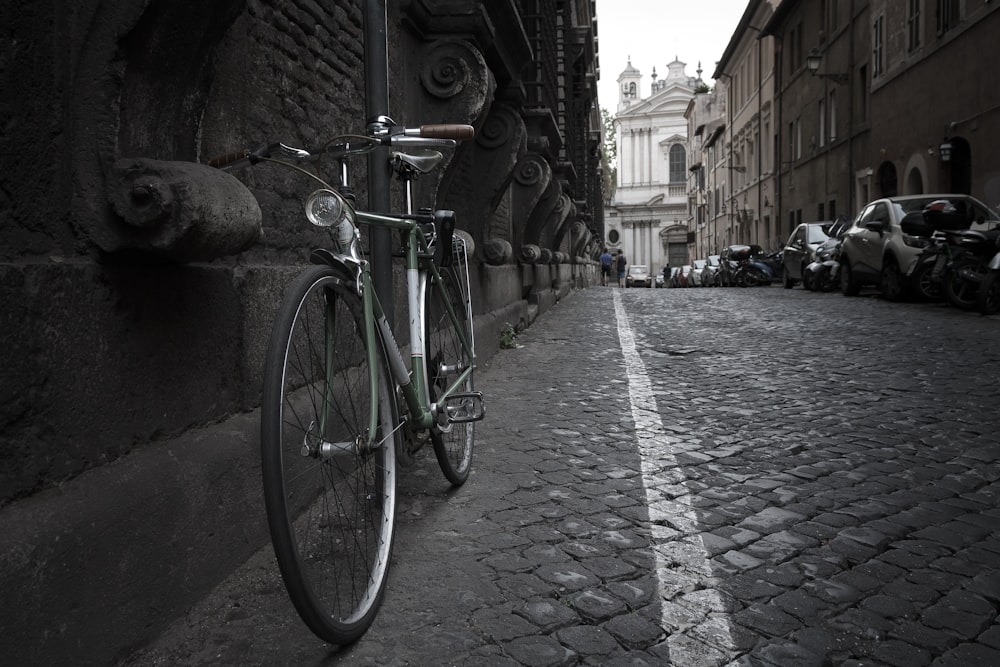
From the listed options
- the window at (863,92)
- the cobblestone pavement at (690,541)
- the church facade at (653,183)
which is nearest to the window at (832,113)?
the window at (863,92)

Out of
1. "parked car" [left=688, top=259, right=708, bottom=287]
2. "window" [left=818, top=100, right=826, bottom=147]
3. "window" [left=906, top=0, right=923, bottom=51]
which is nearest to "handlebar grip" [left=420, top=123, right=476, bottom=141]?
"window" [left=906, top=0, right=923, bottom=51]

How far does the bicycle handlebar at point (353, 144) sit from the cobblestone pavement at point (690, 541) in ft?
4.08

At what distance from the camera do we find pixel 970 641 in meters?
2.41

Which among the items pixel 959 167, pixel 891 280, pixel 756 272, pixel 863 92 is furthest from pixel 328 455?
pixel 863 92

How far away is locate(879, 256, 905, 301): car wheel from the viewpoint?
14766 mm

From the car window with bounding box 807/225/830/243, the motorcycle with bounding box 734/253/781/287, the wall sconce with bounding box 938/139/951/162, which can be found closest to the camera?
the wall sconce with bounding box 938/139/951/162

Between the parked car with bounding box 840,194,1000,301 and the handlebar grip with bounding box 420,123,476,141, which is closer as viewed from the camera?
the handlebar grip with bounding box 420,123,476,141

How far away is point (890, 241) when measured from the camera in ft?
49.3

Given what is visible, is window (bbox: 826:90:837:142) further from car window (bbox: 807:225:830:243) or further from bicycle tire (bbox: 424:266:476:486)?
bicycle tire (bbox: 424:266:476:486)

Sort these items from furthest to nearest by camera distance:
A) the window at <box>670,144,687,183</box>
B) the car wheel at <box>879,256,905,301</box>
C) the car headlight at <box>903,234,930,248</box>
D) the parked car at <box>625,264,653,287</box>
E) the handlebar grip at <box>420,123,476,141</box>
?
1. the window at <box>670,144,687,183</box>
2. the parked car at <box>625,264,653,287</box>
3. the car wheel at <box>879,256,905,301</box>
4. the car headlight at <box>903,234,930,248</box>
5. the handlebar grip at <box>420,123,476,141</box>

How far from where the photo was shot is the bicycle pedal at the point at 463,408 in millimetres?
3635

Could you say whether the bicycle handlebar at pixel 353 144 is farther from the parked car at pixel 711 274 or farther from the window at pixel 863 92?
the parked car at pixel 711 274

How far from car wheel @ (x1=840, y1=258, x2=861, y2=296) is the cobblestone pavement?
11092mm

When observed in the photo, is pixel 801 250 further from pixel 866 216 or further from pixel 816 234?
pixel 866 216
